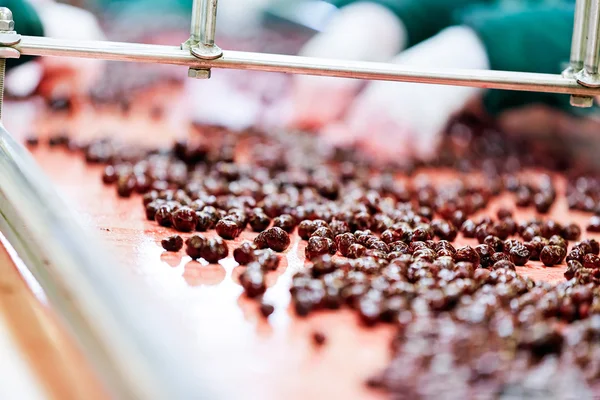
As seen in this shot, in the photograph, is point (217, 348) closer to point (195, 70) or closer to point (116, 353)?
point (116, 353)

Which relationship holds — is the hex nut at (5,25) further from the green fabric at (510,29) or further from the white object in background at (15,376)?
the green fabric at (510,29)

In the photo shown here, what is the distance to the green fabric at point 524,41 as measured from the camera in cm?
261

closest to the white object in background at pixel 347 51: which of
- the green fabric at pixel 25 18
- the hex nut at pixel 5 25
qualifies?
the green fabric at pixel 25 18

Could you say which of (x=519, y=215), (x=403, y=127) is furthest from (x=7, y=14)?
(x=403, y=127)

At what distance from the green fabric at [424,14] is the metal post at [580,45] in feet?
4.39

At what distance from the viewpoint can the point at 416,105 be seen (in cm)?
265

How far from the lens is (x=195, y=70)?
4.80ft

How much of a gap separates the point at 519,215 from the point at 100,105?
1725mm

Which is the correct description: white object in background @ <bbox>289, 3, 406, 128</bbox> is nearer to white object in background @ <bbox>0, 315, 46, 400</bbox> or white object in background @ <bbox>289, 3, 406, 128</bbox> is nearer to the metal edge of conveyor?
the metal edge of conveyor

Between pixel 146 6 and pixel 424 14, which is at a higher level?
pixel 146 6

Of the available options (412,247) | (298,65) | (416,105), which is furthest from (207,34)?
(416,105)

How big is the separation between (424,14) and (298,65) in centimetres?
152

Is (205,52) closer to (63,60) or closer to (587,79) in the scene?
(587,79)

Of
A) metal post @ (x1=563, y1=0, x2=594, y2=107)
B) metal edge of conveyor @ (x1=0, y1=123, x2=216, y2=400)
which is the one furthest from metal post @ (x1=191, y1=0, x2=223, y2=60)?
metal post @ (x1=563, y1=0, x2=594, y2=107)
